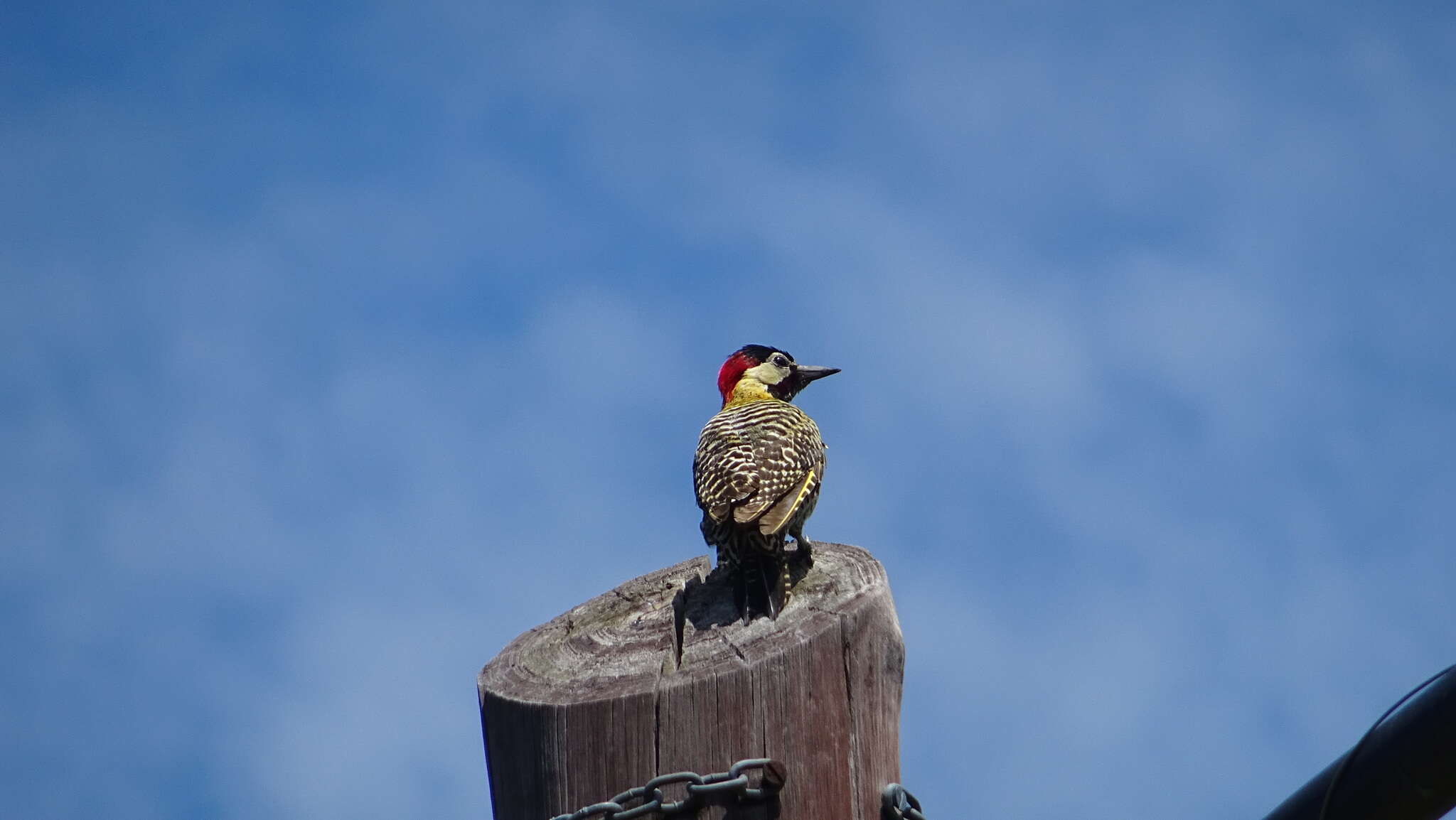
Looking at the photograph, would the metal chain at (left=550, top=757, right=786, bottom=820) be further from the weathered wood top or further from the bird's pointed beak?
the bird's pointed beak

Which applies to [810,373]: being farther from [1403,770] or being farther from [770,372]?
[1403,770]

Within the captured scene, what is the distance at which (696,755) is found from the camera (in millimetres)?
2930

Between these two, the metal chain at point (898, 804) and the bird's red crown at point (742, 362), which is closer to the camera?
the metal chain at point (898, 804)

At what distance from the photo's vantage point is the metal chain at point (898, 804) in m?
2.97

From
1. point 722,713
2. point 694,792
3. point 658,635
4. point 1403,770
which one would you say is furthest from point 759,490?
point 1403,770

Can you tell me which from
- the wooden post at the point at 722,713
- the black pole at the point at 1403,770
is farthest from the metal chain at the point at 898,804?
the black pole at the point at 1403,770

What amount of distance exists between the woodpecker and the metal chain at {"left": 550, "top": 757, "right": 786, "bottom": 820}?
0.62 meters

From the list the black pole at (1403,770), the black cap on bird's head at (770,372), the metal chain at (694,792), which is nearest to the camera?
the black pole at (1403,770)

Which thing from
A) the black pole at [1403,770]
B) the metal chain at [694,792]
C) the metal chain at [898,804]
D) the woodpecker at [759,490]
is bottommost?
the black pole at [1403,770]

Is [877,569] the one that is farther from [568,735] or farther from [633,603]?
[568,735]

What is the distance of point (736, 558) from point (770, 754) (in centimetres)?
170

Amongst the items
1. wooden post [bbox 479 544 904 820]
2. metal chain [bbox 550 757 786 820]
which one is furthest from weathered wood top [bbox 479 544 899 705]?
metal chain [bbox 550 757 786 820]

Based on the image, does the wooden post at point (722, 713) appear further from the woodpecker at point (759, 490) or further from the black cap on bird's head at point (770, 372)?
the black cap on bird's head at point (770, 372)

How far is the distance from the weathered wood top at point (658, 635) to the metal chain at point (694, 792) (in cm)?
20
